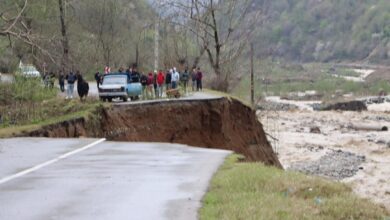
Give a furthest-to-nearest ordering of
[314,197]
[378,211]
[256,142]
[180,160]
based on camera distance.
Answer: [256,142]
[180,160]
[314,197]
[378,211]

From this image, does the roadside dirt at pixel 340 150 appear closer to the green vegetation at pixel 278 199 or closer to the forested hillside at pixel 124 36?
the forested hillside at pixel 124 36

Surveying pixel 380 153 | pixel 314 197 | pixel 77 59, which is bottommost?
pixel 380 153

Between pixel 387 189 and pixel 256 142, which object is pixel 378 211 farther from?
pixel 256 142

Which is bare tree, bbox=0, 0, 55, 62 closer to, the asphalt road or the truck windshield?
the truck windshield

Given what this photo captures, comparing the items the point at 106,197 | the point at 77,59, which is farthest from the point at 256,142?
the point at 77,59

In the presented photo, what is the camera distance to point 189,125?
1268 inches

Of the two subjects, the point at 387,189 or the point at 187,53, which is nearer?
the point at 387,189

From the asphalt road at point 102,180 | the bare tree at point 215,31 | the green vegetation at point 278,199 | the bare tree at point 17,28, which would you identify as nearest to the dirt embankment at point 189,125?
the bare tree at point 17,28

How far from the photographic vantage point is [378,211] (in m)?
12.4

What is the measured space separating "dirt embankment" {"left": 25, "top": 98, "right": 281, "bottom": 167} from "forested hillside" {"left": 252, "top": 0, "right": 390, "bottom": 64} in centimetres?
13718

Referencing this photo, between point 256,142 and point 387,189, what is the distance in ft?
21.0

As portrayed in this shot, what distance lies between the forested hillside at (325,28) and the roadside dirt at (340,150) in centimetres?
10065

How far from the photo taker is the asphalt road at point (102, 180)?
11896 millimetres

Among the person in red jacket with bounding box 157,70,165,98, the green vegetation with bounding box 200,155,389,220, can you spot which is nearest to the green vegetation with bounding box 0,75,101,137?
the person in red jacket with bounding box 157,70,165,98
